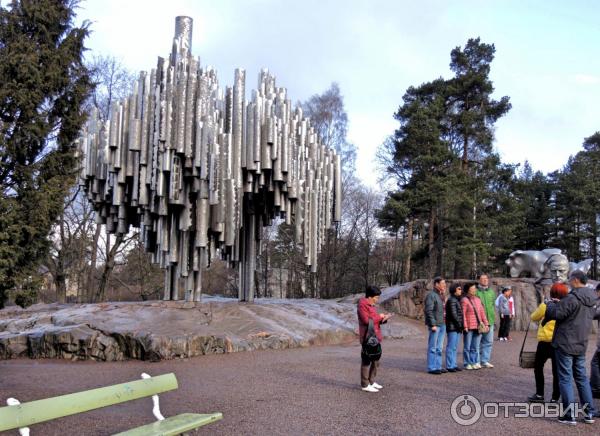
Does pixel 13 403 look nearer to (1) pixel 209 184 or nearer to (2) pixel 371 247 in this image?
(1) pixel 209 184

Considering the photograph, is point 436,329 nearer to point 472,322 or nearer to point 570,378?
point 472,322

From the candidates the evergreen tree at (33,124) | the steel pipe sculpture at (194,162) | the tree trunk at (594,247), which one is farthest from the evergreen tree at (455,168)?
the evergreen tree at (33,124)

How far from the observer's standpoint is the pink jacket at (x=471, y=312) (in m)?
9.98

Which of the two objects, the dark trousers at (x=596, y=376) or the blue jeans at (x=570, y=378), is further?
the dark trousers at (x=596, y=376)

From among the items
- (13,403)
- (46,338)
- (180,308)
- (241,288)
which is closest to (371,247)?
(241,288)

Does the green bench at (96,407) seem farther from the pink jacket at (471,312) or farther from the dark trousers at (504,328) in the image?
the dark trousers at (504,328)

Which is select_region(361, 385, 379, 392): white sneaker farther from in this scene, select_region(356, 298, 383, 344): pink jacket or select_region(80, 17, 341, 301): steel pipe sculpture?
select_region(80, 17, 341, 301): steel pipe sculpture

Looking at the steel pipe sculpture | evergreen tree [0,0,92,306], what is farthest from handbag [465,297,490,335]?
evergreen tree [0,0,92,306]

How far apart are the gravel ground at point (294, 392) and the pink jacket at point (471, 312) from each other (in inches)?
34.7

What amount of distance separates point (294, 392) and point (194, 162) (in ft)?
24.0

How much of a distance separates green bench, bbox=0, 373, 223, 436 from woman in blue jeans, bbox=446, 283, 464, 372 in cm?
575

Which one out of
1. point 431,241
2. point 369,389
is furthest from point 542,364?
point 431,241

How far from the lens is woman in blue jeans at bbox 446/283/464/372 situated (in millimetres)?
9875

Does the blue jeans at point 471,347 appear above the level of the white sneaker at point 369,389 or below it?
above
